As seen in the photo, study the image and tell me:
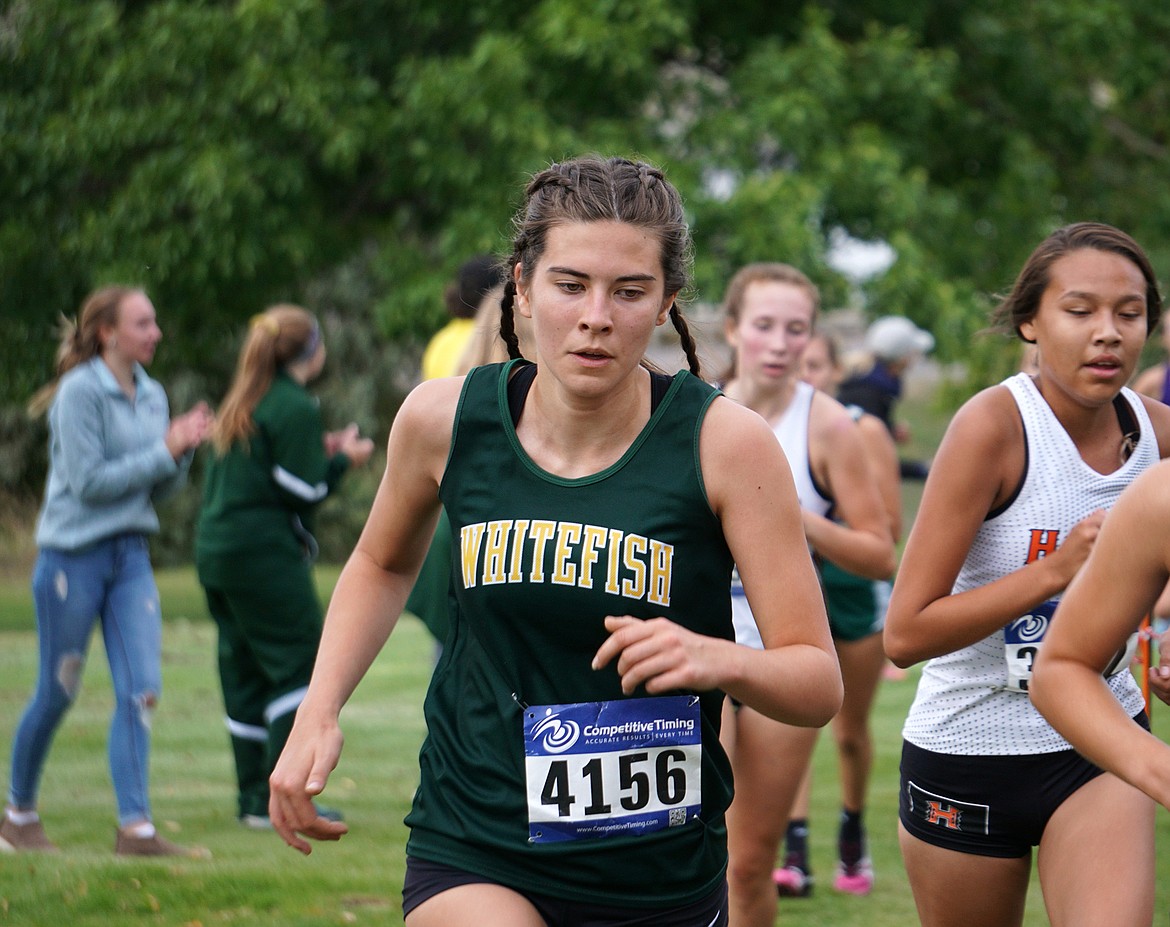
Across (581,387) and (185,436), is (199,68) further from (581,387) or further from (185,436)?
(581,387)

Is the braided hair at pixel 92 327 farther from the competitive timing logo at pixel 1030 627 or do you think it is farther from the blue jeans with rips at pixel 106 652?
the competitive timing logo at pixel 1030 627

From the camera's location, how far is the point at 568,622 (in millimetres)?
2840

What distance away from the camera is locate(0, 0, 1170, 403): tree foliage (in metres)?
16.3

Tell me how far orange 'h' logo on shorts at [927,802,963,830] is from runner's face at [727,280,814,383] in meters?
1.91

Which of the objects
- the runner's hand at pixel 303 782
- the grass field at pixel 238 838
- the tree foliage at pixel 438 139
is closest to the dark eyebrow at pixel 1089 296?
the runner's hand at pixel 303 782

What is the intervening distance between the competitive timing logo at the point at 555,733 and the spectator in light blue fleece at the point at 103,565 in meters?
4.15

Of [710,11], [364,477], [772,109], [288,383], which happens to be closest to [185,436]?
[288,383]

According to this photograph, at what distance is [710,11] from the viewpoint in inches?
750

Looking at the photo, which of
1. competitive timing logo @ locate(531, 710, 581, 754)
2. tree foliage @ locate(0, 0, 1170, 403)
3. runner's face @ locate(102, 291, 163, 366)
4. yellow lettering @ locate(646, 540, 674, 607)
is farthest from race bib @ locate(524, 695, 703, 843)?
tree foliage @ locate(0, 0, 1170, 403)

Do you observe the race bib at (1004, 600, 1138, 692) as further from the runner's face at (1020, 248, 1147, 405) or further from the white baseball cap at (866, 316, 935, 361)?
the white baseball cap at (866, 316, 935, 361)

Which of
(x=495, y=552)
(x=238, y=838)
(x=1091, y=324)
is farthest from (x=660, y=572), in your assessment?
(x=238, y=838)

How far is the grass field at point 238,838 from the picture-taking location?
583 cm

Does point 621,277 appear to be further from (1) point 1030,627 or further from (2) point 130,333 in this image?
(2) point 130,333

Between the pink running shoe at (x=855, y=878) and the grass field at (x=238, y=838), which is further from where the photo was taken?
the pink running shoe at (x=855, y=878)
